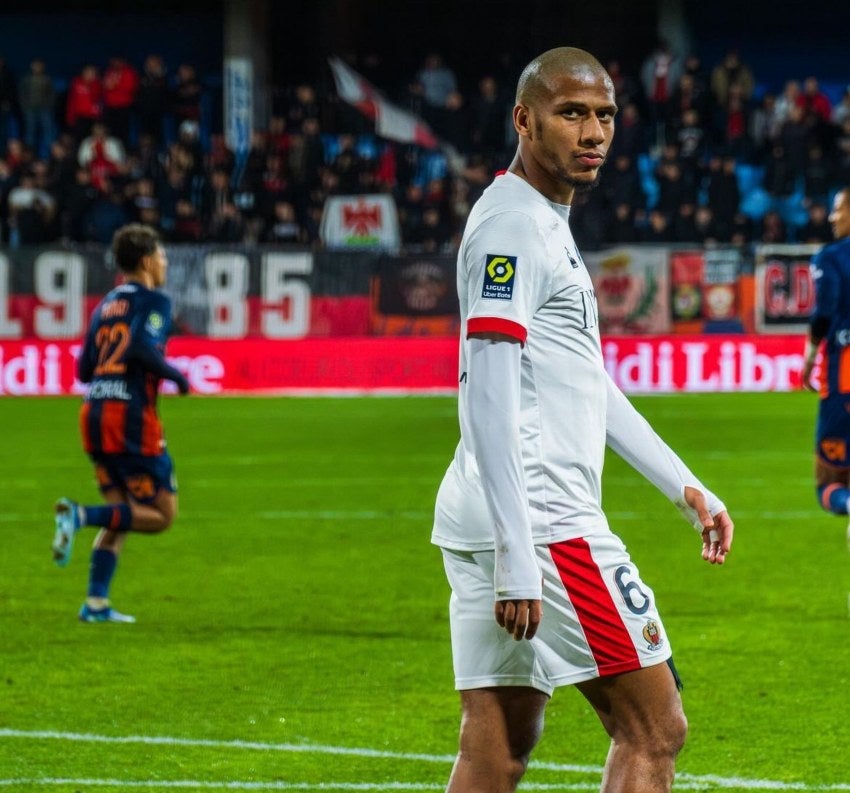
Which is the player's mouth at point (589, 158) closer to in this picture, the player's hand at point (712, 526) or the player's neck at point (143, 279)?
the player's hand at point (712, 526)

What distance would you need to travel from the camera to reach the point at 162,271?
7.80 meters

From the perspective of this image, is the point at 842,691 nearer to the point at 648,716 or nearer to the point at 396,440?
the point at 648,716

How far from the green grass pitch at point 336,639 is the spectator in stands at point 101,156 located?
36.5ft

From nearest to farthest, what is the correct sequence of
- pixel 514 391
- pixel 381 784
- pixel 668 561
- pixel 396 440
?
pixel 514 391, pixel 381 784, pixel 668 561, pixel 396 440

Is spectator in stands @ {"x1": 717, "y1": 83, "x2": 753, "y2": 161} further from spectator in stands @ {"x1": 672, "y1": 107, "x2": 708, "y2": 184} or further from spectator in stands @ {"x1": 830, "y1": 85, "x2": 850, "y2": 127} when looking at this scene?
spectator in stands @ {"x1": 830, "y1": 85, "x2": 850, "y2": 127}

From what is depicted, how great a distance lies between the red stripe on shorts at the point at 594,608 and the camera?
3.34 metres

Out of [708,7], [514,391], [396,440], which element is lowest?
[396,440]

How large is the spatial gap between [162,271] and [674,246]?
14.6 meters

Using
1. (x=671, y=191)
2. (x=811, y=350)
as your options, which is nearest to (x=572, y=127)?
(x=811, y=350)

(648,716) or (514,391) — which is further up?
(514,391)

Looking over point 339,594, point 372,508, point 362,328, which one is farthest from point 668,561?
point 362,328

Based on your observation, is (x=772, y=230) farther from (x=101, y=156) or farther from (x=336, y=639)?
(x=336, y=639)

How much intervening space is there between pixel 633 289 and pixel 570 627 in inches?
724

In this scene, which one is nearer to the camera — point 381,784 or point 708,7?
point 381,784
